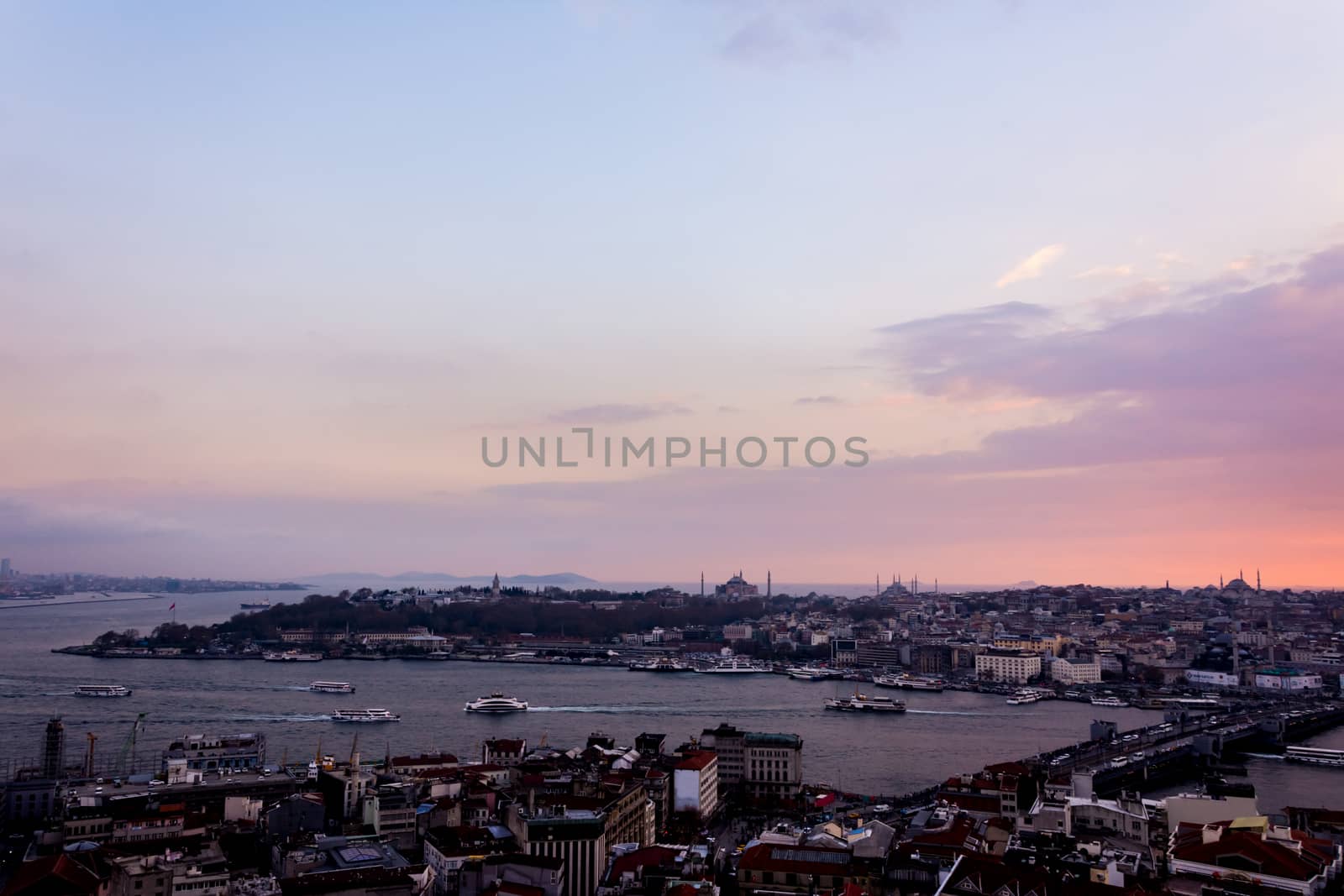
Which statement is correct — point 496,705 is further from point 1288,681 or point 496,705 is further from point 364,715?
Result: point 1288,681

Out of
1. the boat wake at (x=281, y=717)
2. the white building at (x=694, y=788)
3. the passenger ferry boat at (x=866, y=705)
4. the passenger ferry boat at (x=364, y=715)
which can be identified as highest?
the white building at (x=694, y=788)

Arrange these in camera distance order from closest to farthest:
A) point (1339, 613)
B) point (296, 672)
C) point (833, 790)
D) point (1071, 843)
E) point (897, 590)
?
point (1071, 843), point (833, 790), point (296, 672), point (1339, 613), point (897, 590)

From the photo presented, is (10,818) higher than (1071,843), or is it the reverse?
(1071,843)

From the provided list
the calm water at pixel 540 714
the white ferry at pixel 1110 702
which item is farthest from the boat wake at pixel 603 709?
the white ferry at pixel 1110 702

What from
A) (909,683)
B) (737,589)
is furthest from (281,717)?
(737,589)

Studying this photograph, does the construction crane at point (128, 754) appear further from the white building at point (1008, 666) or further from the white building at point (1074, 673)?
the white building at point (1074, 673)

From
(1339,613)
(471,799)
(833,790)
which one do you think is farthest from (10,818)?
(1339,613)

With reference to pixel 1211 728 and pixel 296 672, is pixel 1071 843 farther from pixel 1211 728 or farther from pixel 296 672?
pixel 296 672
